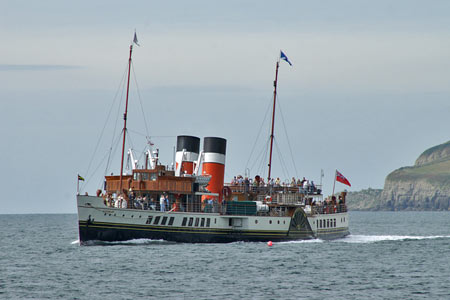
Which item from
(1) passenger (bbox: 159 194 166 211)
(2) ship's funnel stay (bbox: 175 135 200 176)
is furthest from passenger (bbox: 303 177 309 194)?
(1) passenger (bbox: 159 194 166 211)

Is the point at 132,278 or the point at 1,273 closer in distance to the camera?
the point at 132,278

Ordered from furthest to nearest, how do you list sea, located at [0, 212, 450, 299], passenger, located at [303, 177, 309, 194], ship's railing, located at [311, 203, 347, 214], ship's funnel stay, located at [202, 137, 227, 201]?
ship's railing, located at [311, 203, 347, 214], passenger, located at [303, 177, 309, 194], ship's funnel stay, located at [202, 137, 227, 201], sea, located at [0, 212, 450, 299]

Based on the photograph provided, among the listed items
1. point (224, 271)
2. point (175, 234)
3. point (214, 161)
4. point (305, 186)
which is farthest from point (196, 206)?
point (224, 271)

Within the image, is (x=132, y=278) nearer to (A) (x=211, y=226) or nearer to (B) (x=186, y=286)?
(B) (x=186, y=286)

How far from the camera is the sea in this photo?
1519 inches

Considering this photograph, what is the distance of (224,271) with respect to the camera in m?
45.6

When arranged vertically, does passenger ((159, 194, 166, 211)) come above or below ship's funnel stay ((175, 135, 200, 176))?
below

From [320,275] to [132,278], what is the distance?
11040 mm

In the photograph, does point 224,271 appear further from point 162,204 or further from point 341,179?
point 341,179

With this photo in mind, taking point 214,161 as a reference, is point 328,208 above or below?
below

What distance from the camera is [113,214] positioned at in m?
54.8

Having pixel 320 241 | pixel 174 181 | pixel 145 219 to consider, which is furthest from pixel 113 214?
pixel 320 241

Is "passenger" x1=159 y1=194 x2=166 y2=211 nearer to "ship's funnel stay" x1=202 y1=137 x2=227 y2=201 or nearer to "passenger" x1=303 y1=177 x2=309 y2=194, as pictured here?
"ship's funnel stay" x1=202 y1=137 x2=227 y2=201

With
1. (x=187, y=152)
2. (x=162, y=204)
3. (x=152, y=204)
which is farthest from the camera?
(x=187, y=152)
